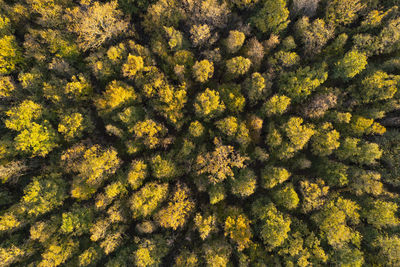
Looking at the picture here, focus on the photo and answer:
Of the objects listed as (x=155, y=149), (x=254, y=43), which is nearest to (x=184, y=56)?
(x=254, y=43)

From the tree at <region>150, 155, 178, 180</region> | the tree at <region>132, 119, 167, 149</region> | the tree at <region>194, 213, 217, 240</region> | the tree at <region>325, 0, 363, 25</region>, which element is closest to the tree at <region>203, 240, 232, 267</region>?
the tree at <region>194, 213, 217, 240</region>

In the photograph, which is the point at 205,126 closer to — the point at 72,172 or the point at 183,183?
the point at 183,183

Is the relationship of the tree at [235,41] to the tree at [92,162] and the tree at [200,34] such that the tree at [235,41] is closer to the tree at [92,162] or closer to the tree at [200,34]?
the tree at [200,34]

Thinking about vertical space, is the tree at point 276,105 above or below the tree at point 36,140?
below

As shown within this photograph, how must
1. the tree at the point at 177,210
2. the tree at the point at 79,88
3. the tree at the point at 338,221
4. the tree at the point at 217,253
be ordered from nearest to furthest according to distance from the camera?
the tree at the point at 217,253 < the tree at the point at 338,221 < the tree at the point at 177,210 < the tree at the point at 79,88

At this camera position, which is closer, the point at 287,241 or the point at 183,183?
the point at 287,241

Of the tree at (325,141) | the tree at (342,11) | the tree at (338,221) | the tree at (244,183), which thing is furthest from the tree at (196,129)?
the tree at (342,11)

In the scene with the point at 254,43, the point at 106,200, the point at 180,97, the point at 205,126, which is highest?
the point at 254,43
